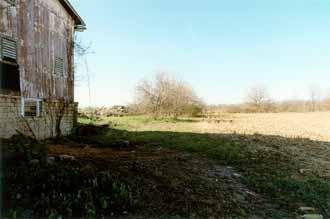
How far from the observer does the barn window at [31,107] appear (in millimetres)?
9789

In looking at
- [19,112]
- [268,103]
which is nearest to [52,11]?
[19,112]

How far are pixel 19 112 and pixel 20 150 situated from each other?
12.6 feet

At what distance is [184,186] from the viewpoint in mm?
5723

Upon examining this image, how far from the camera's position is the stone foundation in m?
8.74

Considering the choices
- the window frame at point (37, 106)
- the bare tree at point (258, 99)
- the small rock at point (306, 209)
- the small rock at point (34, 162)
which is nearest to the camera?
the small rock at point (306, 209)

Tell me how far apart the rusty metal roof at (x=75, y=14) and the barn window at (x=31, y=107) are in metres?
4.41

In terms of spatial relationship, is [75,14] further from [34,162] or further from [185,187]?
[185,187]

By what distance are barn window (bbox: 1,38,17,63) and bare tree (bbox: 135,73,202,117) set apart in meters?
19.5

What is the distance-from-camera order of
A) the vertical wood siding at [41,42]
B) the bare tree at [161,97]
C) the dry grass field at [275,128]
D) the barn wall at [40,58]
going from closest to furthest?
the barn wall at [40,58] → the vertical wood siding at [41,42] → the dry grass field at [275,128] → the bare tree at [161,97]

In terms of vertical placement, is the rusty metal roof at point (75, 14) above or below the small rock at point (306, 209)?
above

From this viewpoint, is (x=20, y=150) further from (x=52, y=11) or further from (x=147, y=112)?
(x=147, y=112)

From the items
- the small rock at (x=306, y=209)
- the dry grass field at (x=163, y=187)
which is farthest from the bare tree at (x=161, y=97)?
the small rock at (x=306, y=209)

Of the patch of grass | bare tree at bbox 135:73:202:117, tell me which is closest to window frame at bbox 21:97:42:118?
the patch of grass

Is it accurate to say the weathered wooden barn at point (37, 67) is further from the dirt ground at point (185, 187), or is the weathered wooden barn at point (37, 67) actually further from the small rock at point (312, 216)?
the small rock at point (312, 216)
